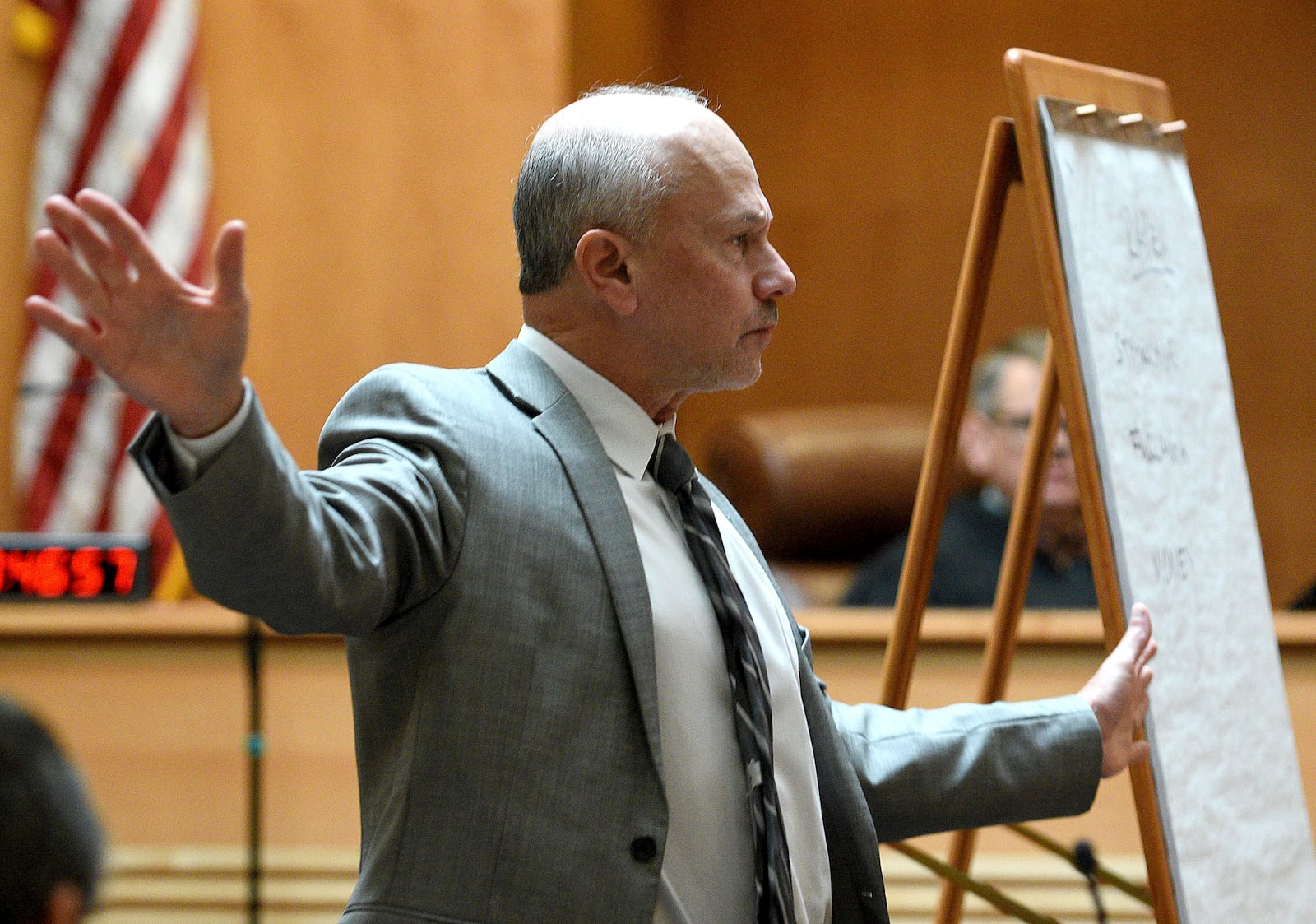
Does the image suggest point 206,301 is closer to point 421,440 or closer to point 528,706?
point 421,440

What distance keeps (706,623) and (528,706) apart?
22 centimetres

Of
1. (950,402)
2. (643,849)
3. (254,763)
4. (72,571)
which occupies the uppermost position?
(950,402)

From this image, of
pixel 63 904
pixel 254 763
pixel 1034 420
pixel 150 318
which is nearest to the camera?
pixel 63 904

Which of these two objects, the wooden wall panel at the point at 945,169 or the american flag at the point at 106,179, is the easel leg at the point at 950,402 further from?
the wooden wall panel at the point at 945,169

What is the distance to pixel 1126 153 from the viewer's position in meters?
1.95

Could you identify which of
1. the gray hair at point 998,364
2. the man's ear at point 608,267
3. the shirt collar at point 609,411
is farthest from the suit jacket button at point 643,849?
the gray hair at point 998,364

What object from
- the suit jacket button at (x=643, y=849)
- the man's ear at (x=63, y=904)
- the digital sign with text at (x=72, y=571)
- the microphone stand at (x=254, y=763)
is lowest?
the microphone stand at (x=254, y=763)

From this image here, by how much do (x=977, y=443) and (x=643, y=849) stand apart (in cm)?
259

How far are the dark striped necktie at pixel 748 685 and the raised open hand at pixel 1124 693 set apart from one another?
1.62 ft

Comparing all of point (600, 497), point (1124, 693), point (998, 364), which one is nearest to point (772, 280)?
point (600, 497)

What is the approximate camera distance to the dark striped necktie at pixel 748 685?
1328mm

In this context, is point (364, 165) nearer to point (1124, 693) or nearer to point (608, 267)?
point (608, 267)

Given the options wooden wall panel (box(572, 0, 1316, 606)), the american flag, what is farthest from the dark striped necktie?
wooden wall panel (box(572, 0, 1316, 606))

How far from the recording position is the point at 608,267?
143cm
